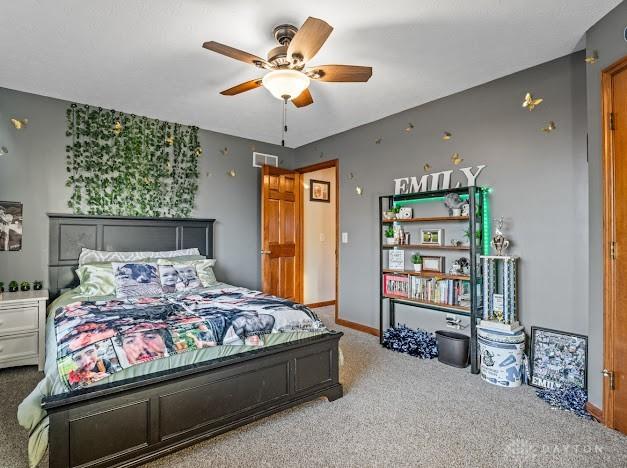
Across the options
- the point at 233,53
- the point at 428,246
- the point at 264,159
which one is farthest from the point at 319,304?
the point at 233,53

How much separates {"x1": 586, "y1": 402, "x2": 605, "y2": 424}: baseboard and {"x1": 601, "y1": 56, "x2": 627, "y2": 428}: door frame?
0.08 feet

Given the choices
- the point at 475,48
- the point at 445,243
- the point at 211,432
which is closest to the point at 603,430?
the point at 445,243

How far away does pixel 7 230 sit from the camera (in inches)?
133

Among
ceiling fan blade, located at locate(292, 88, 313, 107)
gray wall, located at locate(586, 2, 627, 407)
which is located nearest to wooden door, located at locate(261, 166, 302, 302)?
ceiling fan blade, located at locate(292, 88, 313, 107)

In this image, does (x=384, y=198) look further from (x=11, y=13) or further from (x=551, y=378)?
(x=11, y=13)

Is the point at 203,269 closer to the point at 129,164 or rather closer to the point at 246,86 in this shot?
the point at 129,164

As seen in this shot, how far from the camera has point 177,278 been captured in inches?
134

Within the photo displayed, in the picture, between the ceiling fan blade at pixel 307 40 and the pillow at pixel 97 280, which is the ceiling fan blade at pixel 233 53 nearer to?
the ceiling fan blade at pixel 307 40

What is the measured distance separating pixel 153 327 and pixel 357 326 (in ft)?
9.70

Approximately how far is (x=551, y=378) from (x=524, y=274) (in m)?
0.83

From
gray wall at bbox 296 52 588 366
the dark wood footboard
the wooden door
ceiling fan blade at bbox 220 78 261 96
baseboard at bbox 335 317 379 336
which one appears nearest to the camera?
the dark wood footboard

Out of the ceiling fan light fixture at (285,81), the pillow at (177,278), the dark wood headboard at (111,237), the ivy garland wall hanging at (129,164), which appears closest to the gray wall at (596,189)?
the ceiling fan light fixture at (285,81)

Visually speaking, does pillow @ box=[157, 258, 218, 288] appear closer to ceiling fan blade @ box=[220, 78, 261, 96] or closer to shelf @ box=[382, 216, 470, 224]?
ceiling fan blade @ box=[220, 78, 261, 96]

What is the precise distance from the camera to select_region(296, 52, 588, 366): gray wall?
274 centimetres
